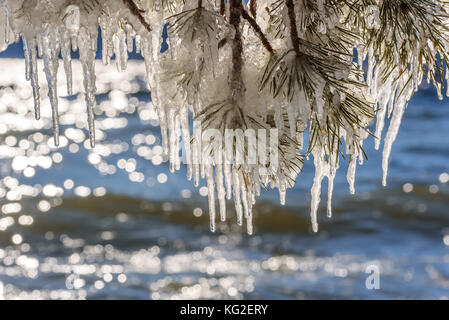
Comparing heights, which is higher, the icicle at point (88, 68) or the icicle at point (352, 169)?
the icicle at point (88, 68)

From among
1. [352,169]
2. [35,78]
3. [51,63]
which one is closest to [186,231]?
[352,169]

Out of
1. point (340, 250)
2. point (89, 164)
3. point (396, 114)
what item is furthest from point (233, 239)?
point (396, 114)

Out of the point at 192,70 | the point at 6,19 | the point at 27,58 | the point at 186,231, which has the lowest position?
the point at 186,231

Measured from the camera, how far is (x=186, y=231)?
38.0ft

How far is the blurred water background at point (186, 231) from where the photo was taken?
370 inches

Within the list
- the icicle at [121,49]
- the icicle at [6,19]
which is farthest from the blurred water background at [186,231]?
the icicle at [6,19]

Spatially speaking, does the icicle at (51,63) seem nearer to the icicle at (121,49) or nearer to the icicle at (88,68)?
the icicle at (88,68)

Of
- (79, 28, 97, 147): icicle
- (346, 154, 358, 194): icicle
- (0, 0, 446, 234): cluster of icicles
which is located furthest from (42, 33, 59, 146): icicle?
(346, 154, 358, 194): icicle

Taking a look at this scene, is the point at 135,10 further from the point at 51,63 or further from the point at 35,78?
the point at 35,78

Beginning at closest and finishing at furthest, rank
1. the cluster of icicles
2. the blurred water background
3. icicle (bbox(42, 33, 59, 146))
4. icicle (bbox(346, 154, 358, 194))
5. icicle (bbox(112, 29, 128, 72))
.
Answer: the cluster of icicles < icicle (bbox(42, 33, 59, 146)) < icicle (bbox(346, 154, 358, 194)) < icicle (bbox(112, 29, 128, 72)) < the blurred water background

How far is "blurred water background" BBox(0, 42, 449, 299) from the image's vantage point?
9391 millimetres

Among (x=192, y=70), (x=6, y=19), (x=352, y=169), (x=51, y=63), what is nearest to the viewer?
(x=6, y=19)

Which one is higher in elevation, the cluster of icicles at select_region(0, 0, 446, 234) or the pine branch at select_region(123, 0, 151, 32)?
the pine branch at select_region(123, 0, 151, 32)

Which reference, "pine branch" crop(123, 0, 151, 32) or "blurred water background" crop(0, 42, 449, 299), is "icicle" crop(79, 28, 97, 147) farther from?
"blurred water background" crop(0, 42, 449, 299)
